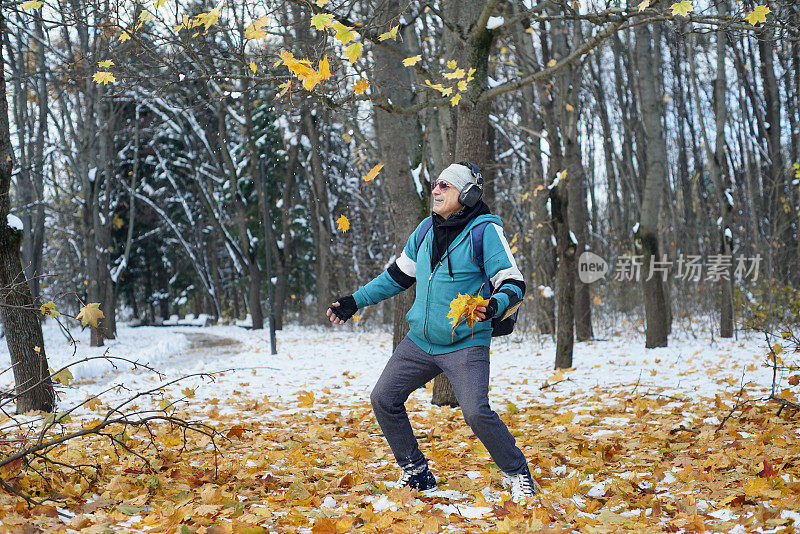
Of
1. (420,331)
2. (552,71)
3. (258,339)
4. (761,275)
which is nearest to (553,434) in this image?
(420,331)

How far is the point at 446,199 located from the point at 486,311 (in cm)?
83

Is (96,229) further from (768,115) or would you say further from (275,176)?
(768,115)

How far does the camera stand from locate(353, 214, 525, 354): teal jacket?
369 cm

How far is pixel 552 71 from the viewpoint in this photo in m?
6.20

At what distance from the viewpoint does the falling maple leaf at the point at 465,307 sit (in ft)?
11.2

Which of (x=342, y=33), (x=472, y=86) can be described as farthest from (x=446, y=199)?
(x=472, y=86)

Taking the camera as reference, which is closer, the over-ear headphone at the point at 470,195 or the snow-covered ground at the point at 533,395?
the over-ear headphone at the point at 470,195

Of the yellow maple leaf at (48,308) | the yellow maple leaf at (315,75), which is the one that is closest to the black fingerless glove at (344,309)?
the yellow maple leaf at (315,75)

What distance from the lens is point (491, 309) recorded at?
3402 millimetres

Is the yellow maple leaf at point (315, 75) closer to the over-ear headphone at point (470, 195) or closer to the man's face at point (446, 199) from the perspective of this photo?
the man's face at point (446, 199)

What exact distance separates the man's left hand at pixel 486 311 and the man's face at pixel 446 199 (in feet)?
2.48

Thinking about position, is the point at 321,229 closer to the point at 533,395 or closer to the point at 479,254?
the point at 533,395

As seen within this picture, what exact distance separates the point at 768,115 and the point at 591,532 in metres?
14.4

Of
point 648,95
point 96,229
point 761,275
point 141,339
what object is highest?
point 648,95
